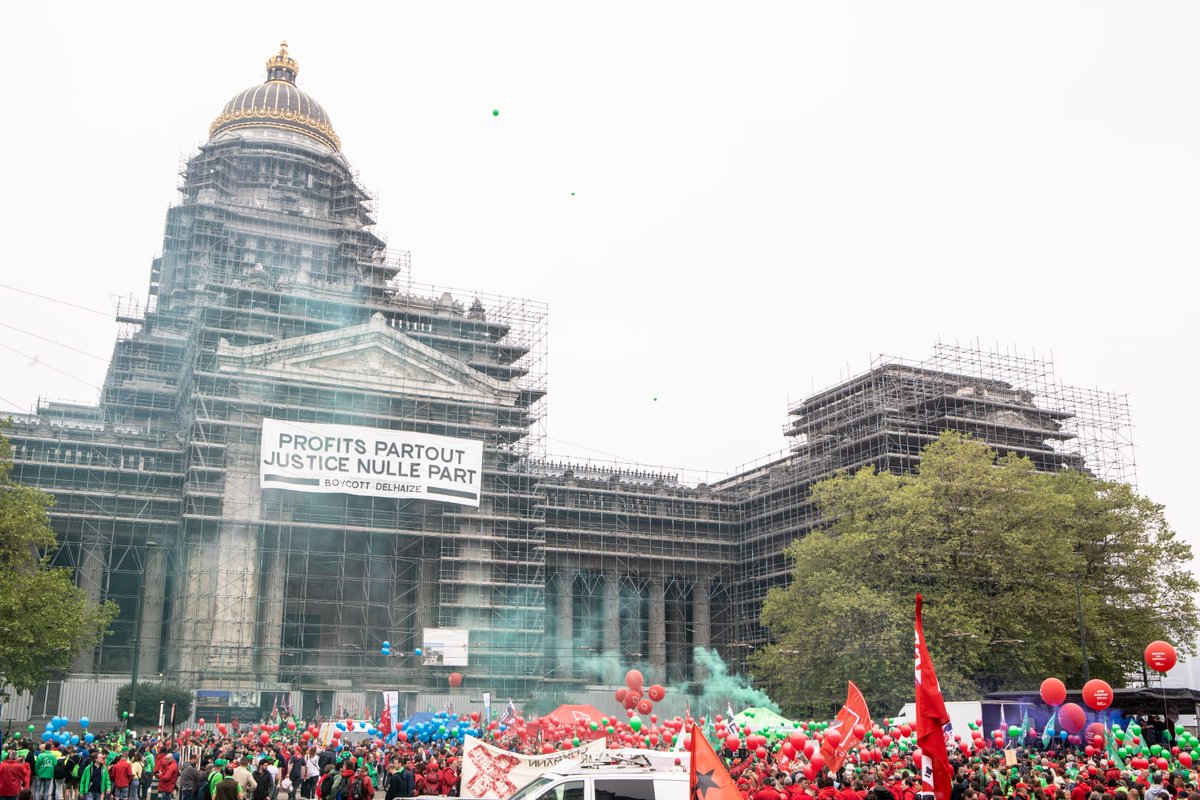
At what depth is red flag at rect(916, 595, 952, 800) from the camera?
12.3 meters

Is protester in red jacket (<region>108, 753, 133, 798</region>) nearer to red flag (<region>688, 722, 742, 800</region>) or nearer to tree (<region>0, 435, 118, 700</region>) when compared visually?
tree (<region>0, 435, 118, 700</region>)

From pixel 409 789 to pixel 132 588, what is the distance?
133ft

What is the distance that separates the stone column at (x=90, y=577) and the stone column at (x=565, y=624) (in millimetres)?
23028

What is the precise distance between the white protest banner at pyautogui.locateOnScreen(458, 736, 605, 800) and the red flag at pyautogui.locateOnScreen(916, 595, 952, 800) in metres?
8.25

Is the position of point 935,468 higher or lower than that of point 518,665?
higher

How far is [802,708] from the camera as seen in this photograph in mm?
52281

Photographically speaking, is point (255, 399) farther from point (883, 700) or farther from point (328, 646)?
point (883, 700)

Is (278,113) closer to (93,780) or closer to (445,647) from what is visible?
(445,647)

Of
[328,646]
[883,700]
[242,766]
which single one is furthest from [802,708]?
[242,766]

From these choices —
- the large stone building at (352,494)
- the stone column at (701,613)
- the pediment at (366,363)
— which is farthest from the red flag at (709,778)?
the stone column at (701,613)

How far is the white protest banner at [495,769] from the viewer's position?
20.1m

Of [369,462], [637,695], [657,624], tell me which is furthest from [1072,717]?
[657,624]

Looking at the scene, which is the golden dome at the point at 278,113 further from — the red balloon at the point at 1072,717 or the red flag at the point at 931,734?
the red flag at the point at 931,734

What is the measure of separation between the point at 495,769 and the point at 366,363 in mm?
37739
